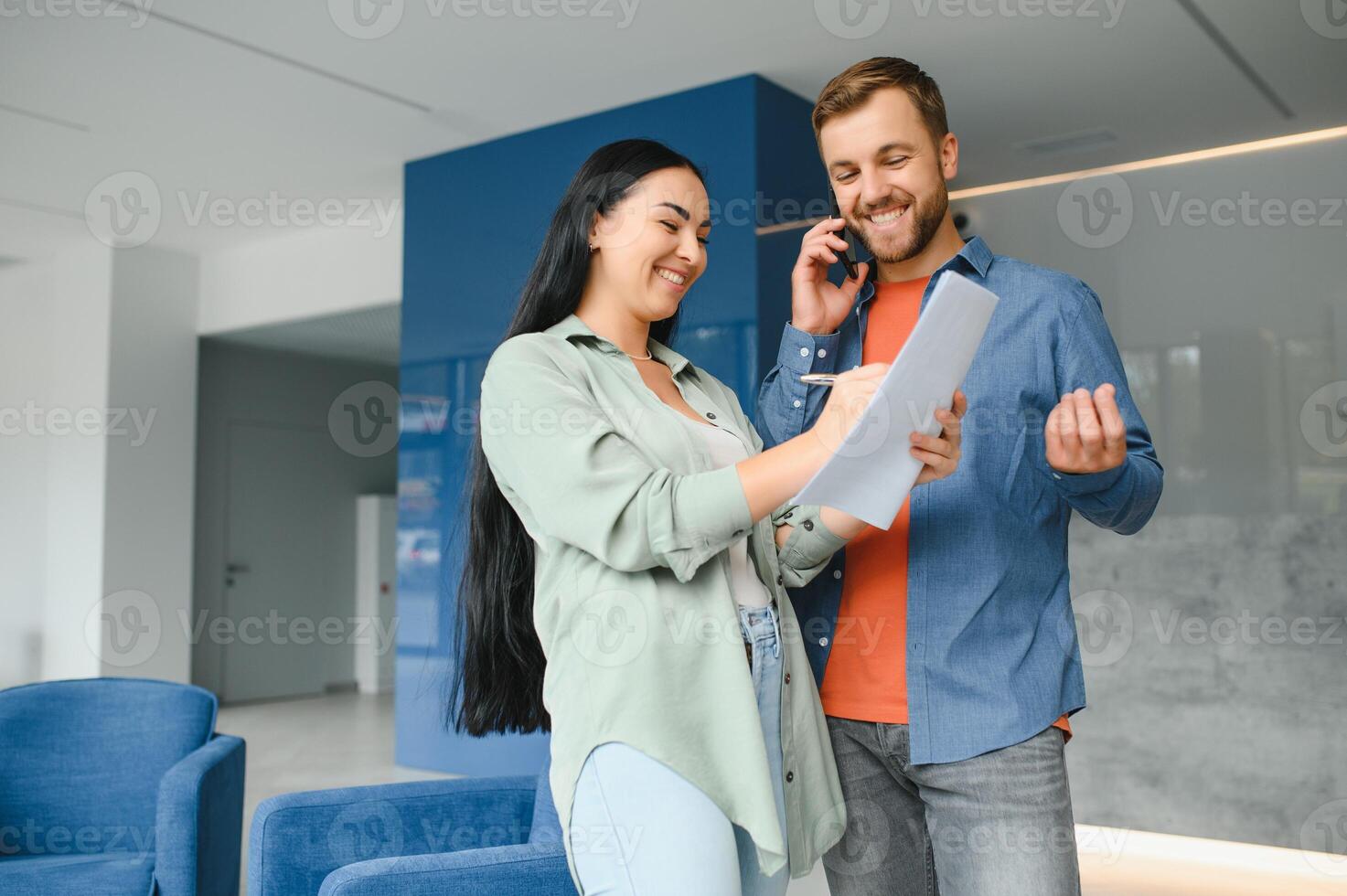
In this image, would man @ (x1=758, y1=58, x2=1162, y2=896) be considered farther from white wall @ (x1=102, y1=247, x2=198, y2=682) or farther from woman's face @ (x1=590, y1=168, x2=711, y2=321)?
white wall @ (x1=102, y1=247, x2=198, y2=682)

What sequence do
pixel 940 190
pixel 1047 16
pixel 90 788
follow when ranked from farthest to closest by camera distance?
pixel 1047 16, pixel 90 788, pixel 940 190

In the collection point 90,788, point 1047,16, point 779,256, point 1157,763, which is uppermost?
point 1047,16

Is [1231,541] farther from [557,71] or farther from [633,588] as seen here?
[633,588]

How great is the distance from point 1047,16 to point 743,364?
1.69m

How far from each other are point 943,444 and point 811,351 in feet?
1.35

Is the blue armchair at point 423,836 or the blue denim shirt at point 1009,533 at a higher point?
the blue denim shirt at point 1009,533

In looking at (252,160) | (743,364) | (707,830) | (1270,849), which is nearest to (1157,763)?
(1270,849)

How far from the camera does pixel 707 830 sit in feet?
3.95

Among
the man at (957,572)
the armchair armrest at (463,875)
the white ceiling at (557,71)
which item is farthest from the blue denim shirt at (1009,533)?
the white ceiling at (557,71)

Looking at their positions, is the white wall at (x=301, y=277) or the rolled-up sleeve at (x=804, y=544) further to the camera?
the white wall at (x=301, y=277)

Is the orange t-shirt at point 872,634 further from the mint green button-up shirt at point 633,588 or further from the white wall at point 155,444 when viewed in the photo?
the white wall at point 155,444

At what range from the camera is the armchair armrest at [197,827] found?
2588 millimetres

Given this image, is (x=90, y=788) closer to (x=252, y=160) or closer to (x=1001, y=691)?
(x=1001, y=691)

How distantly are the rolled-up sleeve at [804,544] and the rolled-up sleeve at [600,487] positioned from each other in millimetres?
263
